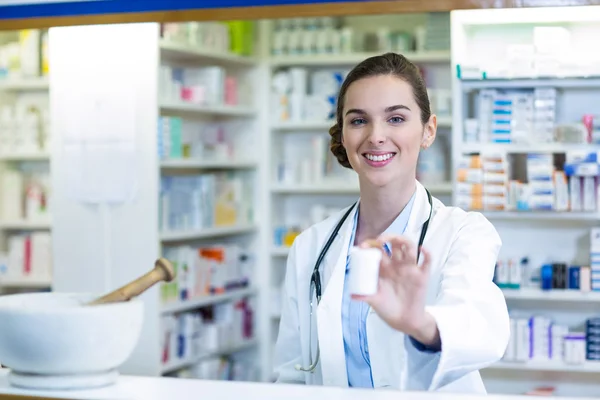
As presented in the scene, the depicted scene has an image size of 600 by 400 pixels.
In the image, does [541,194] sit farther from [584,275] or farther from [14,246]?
[14,246]

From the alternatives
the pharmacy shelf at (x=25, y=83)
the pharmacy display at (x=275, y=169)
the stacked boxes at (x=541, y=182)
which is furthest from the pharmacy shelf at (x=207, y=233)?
the stacked boxes at (x=541, y=182)

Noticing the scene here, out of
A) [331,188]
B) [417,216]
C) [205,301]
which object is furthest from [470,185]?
[417,216]

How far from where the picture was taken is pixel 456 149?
4973 mm

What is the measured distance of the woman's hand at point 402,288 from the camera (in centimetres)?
188

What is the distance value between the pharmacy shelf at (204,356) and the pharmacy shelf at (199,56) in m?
1.78

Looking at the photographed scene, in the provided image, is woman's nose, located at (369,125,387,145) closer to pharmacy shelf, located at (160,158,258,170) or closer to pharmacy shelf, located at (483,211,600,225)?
pharmacy shelf, located at (483,211,600,225)

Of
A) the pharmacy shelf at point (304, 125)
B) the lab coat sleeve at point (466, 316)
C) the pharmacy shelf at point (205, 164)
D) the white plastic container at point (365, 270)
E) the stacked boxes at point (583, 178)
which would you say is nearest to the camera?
the white plastic container at point (365, 270)

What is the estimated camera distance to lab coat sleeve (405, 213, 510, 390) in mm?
2018

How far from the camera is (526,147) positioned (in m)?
4.92

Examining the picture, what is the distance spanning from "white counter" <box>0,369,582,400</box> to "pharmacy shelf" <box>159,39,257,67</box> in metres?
3.53

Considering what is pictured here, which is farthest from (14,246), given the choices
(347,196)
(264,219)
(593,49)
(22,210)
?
(593,49)

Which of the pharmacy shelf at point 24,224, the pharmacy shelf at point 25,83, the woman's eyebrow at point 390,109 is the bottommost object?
the pharmacy shelf at point 24,224

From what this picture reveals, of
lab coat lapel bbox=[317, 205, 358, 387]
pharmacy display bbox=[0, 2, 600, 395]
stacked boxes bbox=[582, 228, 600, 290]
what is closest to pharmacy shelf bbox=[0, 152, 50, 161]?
pharmacy display bbox=[0, 2, 600, 395]

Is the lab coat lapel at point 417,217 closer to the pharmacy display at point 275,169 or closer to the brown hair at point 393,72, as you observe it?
the brown hair at point 393,72
